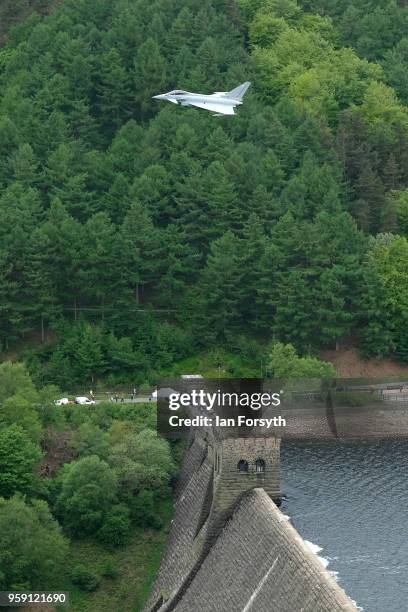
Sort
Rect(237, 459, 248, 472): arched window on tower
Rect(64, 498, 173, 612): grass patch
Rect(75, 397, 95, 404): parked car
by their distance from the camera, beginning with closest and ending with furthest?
Rect(237, 459, 248, 472): arched window on tower → Rect(64, 498, 173, 612): grass patch → Rect(75, 397, 95, 404): parked car

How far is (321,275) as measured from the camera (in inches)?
5487

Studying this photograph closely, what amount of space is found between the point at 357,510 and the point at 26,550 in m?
23.6

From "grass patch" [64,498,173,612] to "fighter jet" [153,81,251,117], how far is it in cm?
5967

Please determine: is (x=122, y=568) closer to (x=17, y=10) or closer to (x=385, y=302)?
(x=385, y=302)

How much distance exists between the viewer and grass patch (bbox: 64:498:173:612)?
→ 3723 inches

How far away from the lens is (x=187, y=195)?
14600cm

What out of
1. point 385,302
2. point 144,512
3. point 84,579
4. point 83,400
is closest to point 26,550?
point 84,579

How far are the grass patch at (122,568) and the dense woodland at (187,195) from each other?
99.8 feet

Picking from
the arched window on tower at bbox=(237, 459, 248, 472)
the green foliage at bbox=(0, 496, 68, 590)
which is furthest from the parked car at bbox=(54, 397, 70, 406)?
the arched window on tower at bbox=(237, 459, 248, 472)

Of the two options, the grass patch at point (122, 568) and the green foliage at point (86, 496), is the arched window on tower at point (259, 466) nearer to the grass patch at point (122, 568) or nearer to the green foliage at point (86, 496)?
the grass patch at point (122, 568)

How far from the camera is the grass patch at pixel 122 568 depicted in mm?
94562

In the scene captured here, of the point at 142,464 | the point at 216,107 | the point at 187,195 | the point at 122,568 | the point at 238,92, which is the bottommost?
the point at 122,568

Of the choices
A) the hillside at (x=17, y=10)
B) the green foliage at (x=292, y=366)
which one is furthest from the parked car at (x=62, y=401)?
the hillside at (x=17, y=10)

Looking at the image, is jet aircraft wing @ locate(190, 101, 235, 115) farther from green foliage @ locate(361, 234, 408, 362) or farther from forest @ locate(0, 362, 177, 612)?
forest @ locate(0, 362, 177, 612)
